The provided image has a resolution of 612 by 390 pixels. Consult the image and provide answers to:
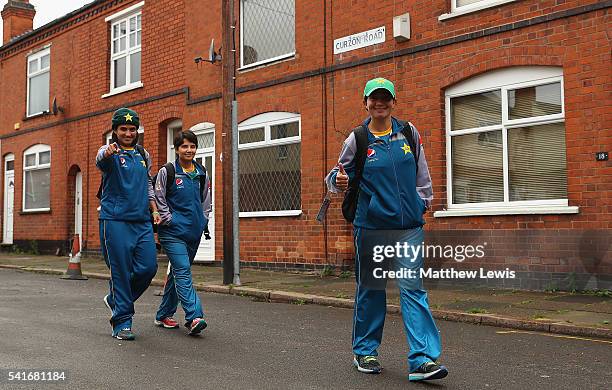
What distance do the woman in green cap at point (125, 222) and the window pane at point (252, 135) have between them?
8.28 meters

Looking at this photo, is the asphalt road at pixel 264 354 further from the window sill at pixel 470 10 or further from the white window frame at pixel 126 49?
the white window frame at pixel 126 49

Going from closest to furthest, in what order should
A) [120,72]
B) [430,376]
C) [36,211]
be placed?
[430,376] < [120,72] < [36,211]

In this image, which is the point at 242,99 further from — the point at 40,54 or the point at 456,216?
the point at 40,54

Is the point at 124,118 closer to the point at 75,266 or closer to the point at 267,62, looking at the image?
the point at 75,266

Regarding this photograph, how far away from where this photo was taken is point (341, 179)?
4.73 m

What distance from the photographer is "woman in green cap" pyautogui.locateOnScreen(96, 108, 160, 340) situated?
21.0 feet

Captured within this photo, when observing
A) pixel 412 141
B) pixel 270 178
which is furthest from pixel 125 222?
pixel 270 178

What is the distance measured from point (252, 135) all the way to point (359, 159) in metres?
10.3

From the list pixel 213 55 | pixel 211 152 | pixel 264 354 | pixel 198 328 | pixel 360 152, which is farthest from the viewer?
pixel 211 152

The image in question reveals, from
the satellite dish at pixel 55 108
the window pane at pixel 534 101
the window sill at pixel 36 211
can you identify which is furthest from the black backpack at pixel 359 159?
the window sill at pixel 36 211

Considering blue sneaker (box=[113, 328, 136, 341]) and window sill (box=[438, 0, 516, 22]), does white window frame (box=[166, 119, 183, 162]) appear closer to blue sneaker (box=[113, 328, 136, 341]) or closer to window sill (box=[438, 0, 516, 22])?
window sill (box=[438, 0, 516, 22])

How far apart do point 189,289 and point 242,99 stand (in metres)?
9.05

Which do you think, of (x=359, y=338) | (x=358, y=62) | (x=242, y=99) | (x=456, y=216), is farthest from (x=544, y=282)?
(x=242, y=99)

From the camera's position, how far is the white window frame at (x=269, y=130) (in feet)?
46.0
